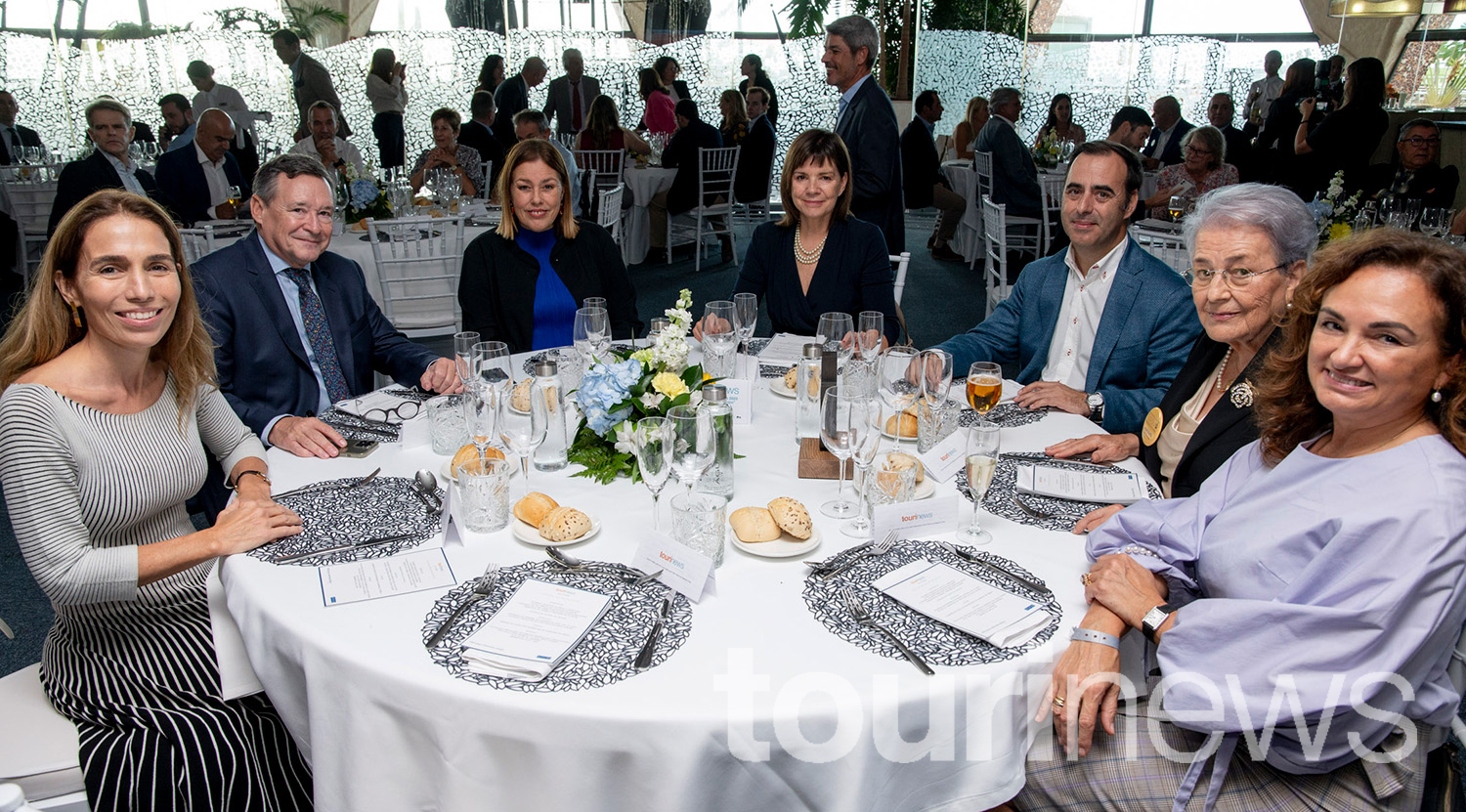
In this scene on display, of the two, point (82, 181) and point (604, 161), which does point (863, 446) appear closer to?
point (82, 181)

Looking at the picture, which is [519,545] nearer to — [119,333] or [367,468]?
[367,468]

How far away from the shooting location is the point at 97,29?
9.35 m

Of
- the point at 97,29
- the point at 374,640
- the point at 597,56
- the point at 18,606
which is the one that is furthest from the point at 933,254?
the point at 97,29

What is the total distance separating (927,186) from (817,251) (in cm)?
535

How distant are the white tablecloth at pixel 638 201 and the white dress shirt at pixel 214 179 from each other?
3008mm

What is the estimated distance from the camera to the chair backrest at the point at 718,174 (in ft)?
25.0

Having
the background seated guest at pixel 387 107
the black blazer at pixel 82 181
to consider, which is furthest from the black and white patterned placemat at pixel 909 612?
the background seated guest at pixel 387 107

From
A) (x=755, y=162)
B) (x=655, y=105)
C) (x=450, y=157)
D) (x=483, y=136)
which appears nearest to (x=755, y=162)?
(x=755, y=162)

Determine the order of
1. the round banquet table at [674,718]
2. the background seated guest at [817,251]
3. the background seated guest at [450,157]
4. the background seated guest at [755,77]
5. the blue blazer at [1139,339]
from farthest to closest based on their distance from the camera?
the background seated guest at [755,77] → the background seated guest at [450,157] → the background seated guest at [817,251] → the blue blazer at [1139,339] → the round banquet table at [674,718]

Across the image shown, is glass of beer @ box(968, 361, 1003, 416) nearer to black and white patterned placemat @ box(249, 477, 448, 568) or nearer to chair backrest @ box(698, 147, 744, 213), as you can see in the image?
black and white patterned placemat @ box(249, 477, 448, 568)

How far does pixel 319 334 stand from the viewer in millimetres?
2547

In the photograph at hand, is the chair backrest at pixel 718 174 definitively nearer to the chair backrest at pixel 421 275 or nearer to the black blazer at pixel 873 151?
the black blazer at pixel 873 151

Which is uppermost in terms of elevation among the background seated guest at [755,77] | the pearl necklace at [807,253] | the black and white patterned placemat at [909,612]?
the background seated guest at [755,77]

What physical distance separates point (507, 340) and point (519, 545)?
1769mm
